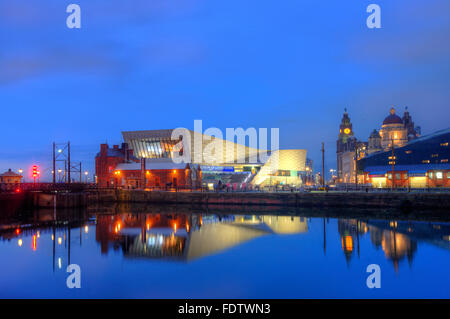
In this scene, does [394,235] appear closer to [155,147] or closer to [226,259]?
[226,259]

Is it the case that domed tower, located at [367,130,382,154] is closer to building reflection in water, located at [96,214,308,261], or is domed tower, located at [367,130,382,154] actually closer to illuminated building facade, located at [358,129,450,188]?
illuminated building facade, located at [358,129,450,188]

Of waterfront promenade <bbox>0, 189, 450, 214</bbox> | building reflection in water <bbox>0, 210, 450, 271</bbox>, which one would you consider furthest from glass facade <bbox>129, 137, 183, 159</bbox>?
building reflection in water <bbox>0, 210, 450, 271</bbox>

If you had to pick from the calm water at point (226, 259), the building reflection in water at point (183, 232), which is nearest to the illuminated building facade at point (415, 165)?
the calm water at point (226, 259)

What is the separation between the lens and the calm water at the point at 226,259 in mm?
13492

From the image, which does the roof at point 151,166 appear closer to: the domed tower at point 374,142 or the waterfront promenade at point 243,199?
the waterfront promenade at point 243,199

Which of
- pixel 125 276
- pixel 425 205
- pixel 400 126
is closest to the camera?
pixel 125 276

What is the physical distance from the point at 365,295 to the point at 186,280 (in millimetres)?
6676

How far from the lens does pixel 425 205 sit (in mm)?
39625

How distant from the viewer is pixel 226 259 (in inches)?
720

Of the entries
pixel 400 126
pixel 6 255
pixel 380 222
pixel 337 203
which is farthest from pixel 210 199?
pixel 400 126

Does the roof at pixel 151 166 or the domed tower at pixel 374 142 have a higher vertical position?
the domed tower at pixel 374 142

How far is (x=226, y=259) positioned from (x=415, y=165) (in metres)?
62.0

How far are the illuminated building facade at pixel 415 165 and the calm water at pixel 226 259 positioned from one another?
129 ft
